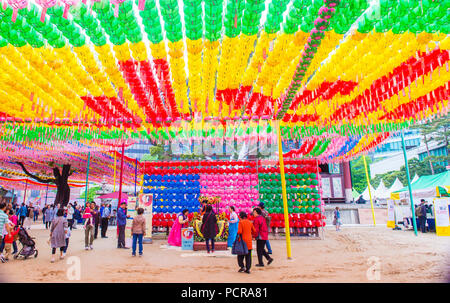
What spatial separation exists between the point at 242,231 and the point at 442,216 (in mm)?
10836

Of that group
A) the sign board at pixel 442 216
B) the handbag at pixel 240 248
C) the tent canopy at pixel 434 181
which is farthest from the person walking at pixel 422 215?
the handbag at pixel 240 248

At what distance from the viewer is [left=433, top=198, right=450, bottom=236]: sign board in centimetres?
1169

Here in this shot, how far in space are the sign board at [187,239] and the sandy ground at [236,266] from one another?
0.98 feet

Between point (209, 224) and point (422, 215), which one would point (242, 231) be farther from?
point (422, 215)

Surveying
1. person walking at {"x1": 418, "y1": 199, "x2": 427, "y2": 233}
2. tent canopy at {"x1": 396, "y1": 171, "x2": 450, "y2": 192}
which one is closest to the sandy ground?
person walking at {"x1": 418, "y1": 199, "x2": 427, "y2": 233}

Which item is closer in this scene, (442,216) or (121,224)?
(121,224)

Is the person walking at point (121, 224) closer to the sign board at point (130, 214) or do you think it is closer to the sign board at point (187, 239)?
the sign board at point (130, 214)

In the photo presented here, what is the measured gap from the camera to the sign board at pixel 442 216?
1169 cm

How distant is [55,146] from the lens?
1148 cm

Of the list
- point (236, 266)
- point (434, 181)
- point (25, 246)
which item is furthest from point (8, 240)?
point (434, 181)

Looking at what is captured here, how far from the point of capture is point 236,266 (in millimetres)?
6355

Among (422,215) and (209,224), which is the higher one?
(209,224)

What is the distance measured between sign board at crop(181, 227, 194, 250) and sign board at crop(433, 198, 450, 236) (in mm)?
10427
